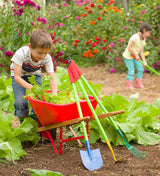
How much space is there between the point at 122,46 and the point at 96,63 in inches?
44.3

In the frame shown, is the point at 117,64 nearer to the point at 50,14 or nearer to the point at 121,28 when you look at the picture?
the point at 121,28

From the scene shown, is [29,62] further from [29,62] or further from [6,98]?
[6,98]

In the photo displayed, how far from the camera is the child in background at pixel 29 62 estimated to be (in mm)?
2721

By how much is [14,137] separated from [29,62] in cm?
71

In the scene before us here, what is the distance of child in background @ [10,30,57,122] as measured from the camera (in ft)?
8.93

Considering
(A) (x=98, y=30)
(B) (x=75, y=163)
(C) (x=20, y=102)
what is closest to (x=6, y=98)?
(C) (x=20, y=102)

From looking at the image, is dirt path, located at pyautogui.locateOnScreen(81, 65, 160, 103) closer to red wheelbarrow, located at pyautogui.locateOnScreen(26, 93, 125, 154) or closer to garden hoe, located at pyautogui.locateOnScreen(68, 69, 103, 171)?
red wheelbarrow, located at pyautogui.locateOnScreen(26, 93, 125, 154)

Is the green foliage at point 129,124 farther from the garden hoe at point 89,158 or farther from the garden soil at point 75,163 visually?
the garden hoe at point 89,158

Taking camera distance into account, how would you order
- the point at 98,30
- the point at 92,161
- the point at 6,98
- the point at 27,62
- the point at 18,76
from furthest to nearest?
the point at 98,30 → the point at 6,98 → the point at 27,62 → the point at 18,76 → the point at 92,161

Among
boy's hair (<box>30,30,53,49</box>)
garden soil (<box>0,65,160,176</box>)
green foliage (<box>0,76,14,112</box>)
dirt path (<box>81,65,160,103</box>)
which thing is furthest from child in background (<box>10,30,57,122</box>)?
dirt path (<box>81,65,160,103</box>)

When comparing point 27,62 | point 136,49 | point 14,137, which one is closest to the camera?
point 14,137

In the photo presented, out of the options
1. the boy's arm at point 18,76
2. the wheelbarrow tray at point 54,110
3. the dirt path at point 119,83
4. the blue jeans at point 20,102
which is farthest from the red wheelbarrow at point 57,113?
the dirt path at point 119,83

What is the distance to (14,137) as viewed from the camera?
8.82 ft

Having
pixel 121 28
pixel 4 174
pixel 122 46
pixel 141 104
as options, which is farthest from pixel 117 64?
pixel 4 174
